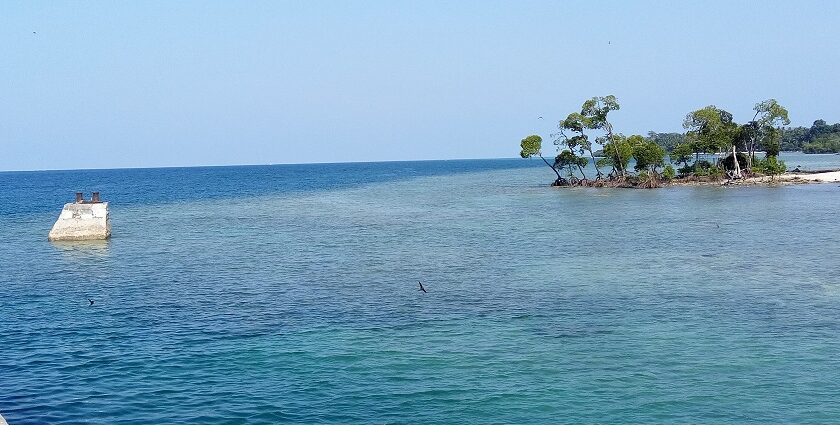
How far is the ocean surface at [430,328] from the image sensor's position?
62.5 feet

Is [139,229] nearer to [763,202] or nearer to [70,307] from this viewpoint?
[70,307]

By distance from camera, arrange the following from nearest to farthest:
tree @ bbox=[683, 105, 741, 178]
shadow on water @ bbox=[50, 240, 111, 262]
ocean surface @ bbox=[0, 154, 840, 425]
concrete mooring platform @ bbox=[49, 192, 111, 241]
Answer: ocean surface @ bbox=[0, 154, 840, 425] < shadow on water @ bbox=[50, 240, 111, 262] < concrete mooring platform @ bbox=[49, 192, 111, 241] < tree @ bbox=[683, 105, 741, 178]

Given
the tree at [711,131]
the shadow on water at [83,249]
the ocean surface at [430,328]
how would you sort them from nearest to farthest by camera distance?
the ocean surface at [430,328], the shadow on water at [83,249], the tree at [711,131]

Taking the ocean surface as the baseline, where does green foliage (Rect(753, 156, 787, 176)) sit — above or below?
above

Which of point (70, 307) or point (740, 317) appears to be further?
point (70, 307)

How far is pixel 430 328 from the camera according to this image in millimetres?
26422

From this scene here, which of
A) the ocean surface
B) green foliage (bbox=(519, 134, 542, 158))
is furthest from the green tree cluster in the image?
the ocean surface

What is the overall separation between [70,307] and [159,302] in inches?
129

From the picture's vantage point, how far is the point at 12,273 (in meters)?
40.4

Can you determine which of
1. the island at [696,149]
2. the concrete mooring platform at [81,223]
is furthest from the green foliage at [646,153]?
the concrete mooring platform at [81,223]

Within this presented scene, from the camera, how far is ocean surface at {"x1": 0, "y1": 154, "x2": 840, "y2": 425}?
1905 cm

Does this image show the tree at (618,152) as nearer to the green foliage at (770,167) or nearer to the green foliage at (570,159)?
the green foliage at (570,159)

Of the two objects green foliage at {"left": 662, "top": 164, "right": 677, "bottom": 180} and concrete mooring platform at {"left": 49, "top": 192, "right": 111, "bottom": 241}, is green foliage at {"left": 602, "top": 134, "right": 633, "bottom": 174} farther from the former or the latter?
concrete mooring platform at {"left": 49, "top": 192, "right": 111, "bottom": 241}

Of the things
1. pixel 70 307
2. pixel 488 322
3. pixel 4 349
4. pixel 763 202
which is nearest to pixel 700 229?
pixel 763 202
